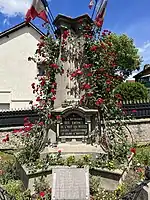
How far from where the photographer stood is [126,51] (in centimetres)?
3369

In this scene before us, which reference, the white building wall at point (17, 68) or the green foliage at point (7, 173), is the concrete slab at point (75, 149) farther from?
the white building wall at point (17, 68)

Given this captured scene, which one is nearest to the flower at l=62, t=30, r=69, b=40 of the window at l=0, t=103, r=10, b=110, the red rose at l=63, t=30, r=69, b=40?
the red rose at l=63, t=30, r=69, b=40

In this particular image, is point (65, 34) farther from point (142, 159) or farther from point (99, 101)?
point (142, 159)

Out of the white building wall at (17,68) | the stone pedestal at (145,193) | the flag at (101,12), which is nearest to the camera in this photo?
the stone pedestal at (145,193)

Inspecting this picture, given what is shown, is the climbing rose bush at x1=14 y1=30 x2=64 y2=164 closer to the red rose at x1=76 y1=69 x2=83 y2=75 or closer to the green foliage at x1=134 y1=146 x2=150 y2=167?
the red rose at x1=76 y1=69 x2=83 y2=75

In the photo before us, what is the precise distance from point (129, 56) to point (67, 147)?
29.1 metres

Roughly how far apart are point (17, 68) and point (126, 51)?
18.5 metres

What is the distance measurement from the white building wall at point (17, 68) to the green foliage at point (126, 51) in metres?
16.0

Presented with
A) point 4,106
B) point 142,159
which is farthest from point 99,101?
point 4,106

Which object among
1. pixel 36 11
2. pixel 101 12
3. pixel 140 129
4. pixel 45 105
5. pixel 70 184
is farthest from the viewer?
pixel 140 129

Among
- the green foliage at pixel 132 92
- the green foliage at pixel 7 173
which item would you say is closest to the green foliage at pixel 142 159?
the green foliage at pixel 7 173

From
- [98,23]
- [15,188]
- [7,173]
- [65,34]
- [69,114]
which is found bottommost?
[15,188]

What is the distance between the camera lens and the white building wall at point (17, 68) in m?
19.3

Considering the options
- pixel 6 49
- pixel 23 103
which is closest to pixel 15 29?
pixel 6 49
